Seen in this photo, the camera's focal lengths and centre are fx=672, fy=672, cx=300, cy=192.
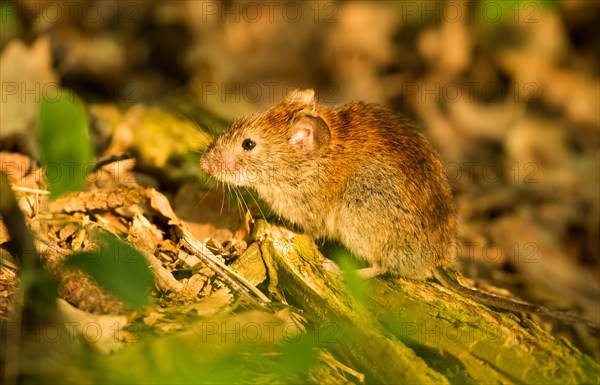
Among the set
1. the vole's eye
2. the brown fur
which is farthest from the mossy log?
the vole's eye

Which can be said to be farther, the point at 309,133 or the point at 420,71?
the point at 420,71

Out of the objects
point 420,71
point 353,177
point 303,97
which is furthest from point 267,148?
point 420,71

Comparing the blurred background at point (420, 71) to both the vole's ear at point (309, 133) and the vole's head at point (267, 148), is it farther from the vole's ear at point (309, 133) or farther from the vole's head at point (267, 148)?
the vole's ear at point (309, 133)

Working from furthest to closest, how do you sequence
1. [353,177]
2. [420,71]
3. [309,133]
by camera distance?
1. [420,71]
2. [309,133]
3. [353,177]

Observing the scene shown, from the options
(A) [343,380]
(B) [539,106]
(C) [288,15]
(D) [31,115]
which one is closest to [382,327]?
(A) [343,380]

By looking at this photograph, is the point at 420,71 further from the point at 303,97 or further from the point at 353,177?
the point at 353,177

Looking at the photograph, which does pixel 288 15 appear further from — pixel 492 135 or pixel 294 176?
pixel 294 176

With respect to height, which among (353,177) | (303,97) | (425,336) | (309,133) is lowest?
(425,336)
